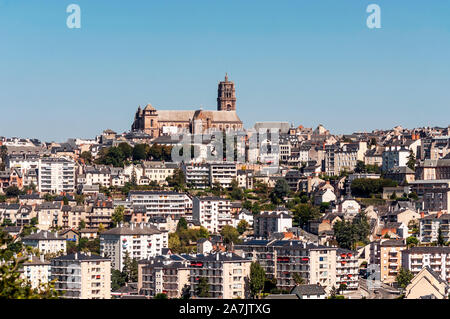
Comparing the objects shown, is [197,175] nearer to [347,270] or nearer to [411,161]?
[411,161]

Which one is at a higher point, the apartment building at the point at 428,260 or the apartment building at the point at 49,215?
the apartment building at the point at 49,215

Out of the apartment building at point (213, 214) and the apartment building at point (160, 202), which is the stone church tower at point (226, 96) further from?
the apartment building at point (213, 214)

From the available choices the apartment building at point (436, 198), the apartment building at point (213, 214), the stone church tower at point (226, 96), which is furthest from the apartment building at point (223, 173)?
the stone church tower at point (226, 96)

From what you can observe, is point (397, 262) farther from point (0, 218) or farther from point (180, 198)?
point (0, 218)

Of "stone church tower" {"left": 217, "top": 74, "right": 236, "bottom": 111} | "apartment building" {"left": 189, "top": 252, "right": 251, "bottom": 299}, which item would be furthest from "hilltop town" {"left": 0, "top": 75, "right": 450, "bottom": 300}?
"stone church tower" {"left": 217, "top": 74, "right": 236, "bottom": 111}

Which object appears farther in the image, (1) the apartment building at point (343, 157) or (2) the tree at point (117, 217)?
(1) the apartment building at point (343, 157)

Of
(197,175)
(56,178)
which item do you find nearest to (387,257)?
(197,175)
